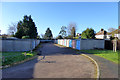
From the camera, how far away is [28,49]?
14383 mm

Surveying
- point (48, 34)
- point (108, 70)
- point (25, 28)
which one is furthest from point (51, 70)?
point (48, 34)

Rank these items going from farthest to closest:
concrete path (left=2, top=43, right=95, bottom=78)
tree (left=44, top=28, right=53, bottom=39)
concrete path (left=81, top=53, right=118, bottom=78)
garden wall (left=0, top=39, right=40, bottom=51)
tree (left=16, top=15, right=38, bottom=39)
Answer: tree (left=44, top=28, right=53, bottom=39) < tree (left=16, top=15, right=38, bottom=39) < garden wall (left=0, top=39, right=40, bottom=51) < concrete path (left=2, top=43, right=95, bottom=78) < concrete path (left=81, top=53, right=118, bottom=78)

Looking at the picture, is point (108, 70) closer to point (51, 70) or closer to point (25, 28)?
point (51, 70)

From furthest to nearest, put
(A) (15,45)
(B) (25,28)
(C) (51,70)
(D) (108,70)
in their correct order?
1. (B) (25,28)
2. (A) (15,45)
3. (C) (51,70)
4. (D) (108,70)

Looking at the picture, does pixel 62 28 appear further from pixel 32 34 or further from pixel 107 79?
pixel 107 79

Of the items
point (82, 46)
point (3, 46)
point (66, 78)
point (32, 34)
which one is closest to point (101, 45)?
point (82, 46)

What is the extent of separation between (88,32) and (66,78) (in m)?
29.4

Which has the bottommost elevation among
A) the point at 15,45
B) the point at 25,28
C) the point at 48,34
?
the point at 15,45

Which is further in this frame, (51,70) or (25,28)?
(25,28)

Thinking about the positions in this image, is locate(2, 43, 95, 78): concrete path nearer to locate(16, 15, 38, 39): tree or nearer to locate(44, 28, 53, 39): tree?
locate(16, 15, 38, 39): tree

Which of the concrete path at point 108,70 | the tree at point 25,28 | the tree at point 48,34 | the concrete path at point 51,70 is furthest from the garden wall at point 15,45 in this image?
the tree at point 48,34

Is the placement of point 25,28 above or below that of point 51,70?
above

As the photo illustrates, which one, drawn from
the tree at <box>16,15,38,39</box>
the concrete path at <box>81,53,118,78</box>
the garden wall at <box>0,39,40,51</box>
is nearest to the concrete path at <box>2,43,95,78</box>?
the concrete path at <box>81,53,118,78</box>

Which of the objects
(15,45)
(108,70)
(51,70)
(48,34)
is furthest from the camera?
(48,34)
